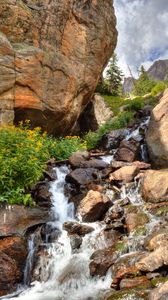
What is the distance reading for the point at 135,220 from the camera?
930 cm

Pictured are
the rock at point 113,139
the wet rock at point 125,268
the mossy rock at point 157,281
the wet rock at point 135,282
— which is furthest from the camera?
the rock at point 113,139

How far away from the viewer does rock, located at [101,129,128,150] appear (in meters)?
17.8

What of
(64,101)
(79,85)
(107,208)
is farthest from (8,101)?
(107,208)

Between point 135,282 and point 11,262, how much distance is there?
3.10m

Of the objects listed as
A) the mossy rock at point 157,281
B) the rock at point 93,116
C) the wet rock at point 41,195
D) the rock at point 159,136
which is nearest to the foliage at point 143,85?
the rock at point 93,116

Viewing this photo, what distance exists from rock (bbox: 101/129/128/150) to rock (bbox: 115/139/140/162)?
200 centimetres

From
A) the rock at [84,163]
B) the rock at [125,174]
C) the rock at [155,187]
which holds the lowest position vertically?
the rock at [155,187]

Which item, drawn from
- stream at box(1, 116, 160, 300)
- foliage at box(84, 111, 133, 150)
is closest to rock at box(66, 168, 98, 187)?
stream at box(1, 116, 160, 300)

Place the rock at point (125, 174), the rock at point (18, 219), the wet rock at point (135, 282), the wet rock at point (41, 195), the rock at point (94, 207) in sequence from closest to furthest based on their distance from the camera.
Result: the wet rock at point (135, 282)
the rock at point (18, 219)
the rock at point (94, 207)
the wet rock at point (41, 195)
the rock at point (125, 174)

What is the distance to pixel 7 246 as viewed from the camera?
848 centimetres

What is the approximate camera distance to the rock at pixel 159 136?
1384 cm

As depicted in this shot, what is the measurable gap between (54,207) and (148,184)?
2921 mm

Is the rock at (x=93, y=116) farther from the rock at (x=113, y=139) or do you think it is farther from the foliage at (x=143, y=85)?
the foliage at (x=143, y=85)

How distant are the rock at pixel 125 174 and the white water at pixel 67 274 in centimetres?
251
